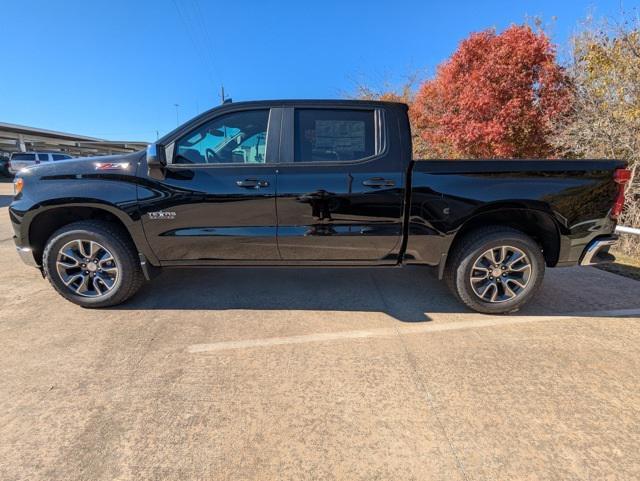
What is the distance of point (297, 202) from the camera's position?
10.3ft

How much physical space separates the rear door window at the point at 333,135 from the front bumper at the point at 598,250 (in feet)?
7.19

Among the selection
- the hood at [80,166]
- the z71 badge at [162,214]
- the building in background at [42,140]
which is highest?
the building in background at [42,140]

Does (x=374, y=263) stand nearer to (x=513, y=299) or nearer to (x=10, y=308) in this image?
(x=513, y=299)

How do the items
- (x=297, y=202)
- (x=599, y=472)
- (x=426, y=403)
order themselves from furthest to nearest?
(x=297, y=202) → (x=426, y=403) → (x=599, y=472)

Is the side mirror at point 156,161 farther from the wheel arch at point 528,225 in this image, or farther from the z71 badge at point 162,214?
the wheel arch at point 528,225

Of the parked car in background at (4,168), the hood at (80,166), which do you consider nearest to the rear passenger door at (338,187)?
the hood at (80,166)

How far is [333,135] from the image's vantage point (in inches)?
130

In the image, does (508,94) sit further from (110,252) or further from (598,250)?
(110,252)

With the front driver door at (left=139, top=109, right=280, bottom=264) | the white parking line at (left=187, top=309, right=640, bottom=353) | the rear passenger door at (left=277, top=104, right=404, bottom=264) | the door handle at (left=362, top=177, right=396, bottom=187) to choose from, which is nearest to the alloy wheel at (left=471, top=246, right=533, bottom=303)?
the white parking line at (left=187, top=309, right=640, bottom=353)

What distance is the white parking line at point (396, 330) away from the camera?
2.80 m

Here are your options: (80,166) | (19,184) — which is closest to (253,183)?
(80,166)

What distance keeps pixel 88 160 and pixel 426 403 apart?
356cm

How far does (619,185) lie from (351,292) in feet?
8.84

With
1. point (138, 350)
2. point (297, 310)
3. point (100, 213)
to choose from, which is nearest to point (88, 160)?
point (100, 213)
